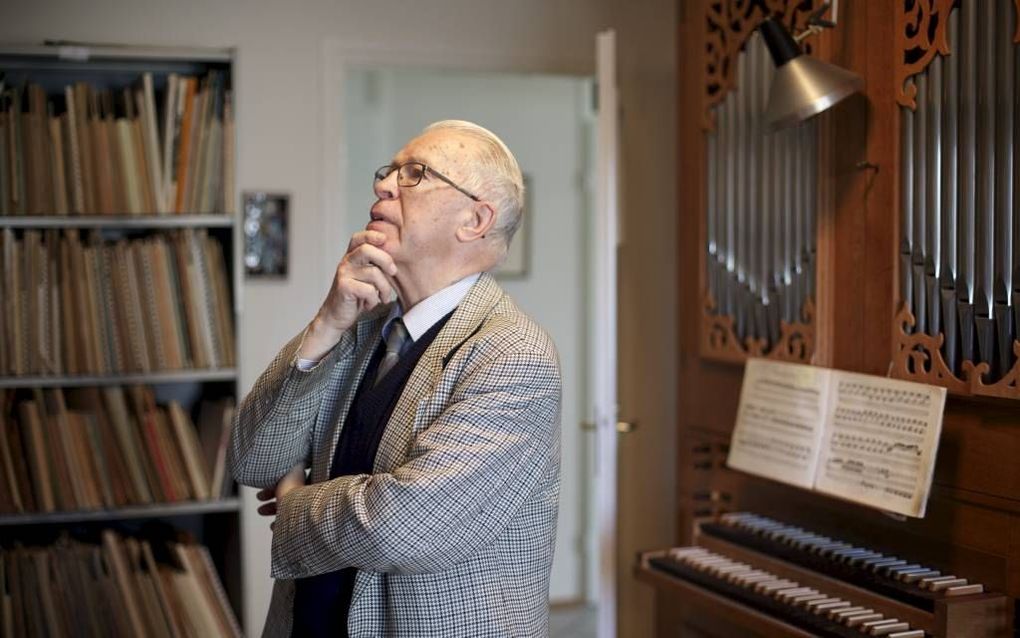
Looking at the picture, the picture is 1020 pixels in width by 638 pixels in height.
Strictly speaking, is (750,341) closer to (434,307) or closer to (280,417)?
(434,307)

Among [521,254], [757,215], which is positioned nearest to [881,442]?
[757,215]

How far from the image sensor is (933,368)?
2332 mm

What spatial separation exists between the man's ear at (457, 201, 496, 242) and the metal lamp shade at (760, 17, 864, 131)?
0.92m

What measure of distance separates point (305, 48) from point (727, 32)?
1.28 meters

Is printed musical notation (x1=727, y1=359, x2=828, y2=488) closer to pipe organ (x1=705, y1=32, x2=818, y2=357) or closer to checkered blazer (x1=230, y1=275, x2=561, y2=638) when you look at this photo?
pipe organ (x1=705, y1=32, x2=818, y2=357)

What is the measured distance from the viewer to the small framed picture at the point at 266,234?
3484 mm

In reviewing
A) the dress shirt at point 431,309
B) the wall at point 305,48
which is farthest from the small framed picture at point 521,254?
the dress shirt at point 431,309

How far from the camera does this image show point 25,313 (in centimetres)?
306

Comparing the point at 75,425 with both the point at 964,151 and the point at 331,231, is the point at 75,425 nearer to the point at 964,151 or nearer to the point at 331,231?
the point at 331,231

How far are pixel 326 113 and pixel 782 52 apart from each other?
1.51 meters

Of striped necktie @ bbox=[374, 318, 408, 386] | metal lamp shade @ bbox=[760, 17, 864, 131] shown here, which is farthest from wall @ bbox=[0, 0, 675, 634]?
striped necktie @ bbox=[374, 318, 408, 386]

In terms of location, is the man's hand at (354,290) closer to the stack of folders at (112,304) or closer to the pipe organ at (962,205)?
the pipe organ at (962,205)

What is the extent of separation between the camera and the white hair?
70.9 inches

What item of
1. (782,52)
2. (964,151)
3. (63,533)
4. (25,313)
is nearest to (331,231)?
(25,313)
